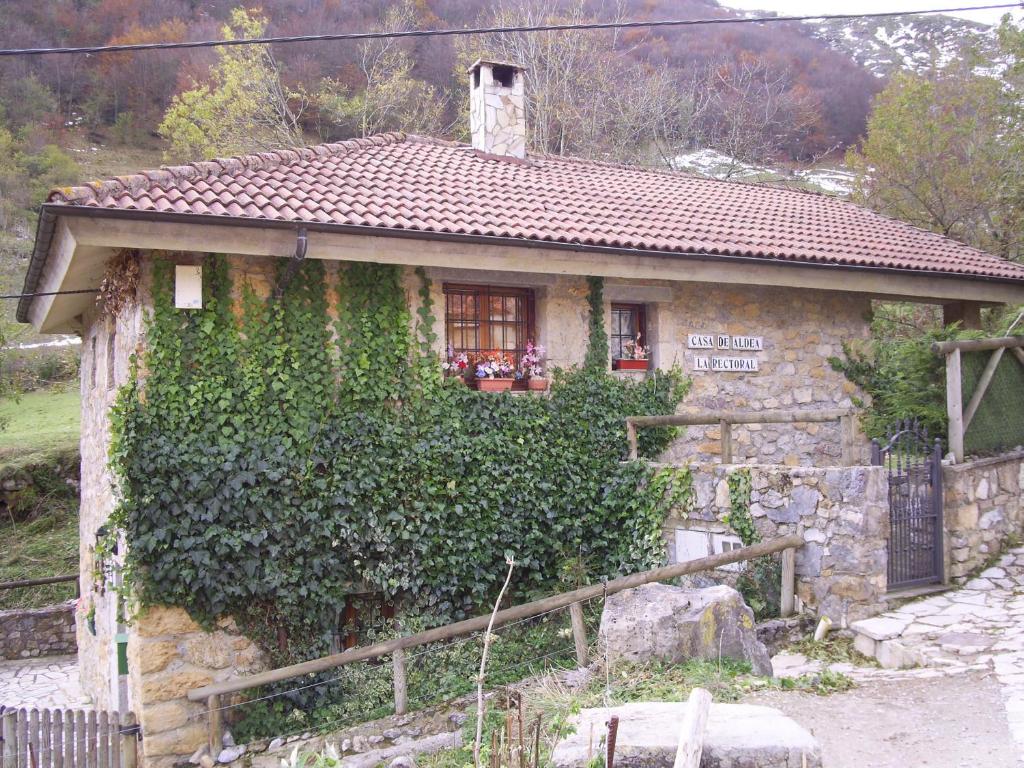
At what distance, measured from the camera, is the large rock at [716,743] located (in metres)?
3.62

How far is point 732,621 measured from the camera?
5.89m

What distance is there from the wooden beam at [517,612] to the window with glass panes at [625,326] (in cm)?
305

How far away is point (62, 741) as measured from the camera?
680 centimetres

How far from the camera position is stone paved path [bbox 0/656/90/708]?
9.98m

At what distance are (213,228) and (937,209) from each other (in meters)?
15.2

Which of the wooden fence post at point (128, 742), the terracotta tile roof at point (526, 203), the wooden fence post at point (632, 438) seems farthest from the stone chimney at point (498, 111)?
the wooden fence post at point (128, 742)

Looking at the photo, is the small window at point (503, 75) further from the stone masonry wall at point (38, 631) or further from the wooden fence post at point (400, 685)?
the stone masonry wall at point (38, 631)

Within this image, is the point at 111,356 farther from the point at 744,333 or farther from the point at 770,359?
the point at 770,359

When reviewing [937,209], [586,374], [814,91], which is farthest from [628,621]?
[814,91]

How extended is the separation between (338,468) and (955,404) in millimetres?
5633

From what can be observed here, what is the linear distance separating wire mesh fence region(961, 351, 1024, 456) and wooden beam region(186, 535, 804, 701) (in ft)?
8.53

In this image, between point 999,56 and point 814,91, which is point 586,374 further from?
point 814,91

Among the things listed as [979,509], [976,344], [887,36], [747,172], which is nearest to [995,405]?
[976,344]

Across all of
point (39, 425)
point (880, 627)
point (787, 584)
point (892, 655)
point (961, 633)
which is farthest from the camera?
point (39, 425)
